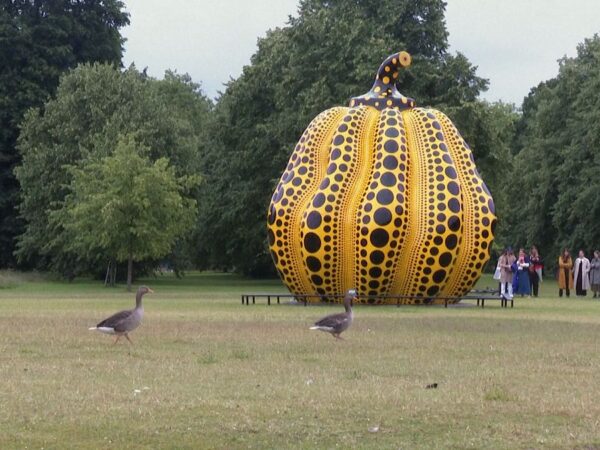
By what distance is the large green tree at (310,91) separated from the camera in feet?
186

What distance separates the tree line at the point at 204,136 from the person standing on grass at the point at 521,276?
1011cm

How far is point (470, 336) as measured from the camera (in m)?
24.1

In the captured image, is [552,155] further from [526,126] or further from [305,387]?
[305,387]

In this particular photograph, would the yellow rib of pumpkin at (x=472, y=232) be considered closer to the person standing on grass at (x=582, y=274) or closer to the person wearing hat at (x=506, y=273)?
the person wearing hat at (x=506, y=273)

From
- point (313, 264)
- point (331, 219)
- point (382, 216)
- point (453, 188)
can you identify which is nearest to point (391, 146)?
point (453, 188)

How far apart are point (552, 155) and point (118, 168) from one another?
105 feet

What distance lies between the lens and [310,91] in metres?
56.9

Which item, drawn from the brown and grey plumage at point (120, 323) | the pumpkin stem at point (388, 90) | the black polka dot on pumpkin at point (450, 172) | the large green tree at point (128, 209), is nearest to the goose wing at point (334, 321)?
the brown and grey plumage at point (120, 323)

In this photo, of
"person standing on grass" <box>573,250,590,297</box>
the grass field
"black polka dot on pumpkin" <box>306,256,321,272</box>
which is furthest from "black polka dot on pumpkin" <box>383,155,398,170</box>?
"person standing on grass" <box>573,250,590,297</box>

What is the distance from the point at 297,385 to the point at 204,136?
196 ft

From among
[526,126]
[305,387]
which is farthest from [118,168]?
[526,126]

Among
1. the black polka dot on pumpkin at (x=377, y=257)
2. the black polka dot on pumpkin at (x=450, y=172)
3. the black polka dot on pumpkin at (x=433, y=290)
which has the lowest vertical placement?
the black polka dot on pumpkin at (x=433, y=290)

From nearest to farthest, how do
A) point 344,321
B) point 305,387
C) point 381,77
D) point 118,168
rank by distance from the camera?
point 305,387, point 344,321, point 381,77, point 118,168

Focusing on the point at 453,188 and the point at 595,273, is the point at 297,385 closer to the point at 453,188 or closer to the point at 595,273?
the point at 453,188
